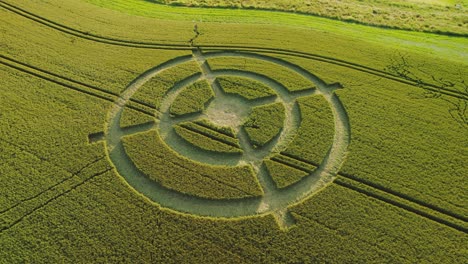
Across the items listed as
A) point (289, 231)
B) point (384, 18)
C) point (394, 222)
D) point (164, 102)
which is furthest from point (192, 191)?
point (384, 18)

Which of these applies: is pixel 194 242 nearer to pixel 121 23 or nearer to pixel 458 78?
pixel 121 23

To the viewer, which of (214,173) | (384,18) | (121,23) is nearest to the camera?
(214,173)

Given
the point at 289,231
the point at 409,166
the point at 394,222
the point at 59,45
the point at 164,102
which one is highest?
the point at 59,45

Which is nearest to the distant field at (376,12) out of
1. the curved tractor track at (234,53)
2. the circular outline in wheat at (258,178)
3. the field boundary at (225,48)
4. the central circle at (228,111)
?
the field boundary at (225,48)

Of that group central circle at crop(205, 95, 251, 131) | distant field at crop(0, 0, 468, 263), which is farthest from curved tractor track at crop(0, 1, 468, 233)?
central circle at crop(205, 95, 251, 131)

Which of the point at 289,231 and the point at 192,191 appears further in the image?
the point at 192,191

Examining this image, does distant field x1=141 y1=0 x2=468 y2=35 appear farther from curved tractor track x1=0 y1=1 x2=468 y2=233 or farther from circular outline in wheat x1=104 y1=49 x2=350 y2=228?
circular outline in wheat x1=104 y1=49 x2=350 y2=228

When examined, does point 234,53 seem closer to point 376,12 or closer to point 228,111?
point 228,111
